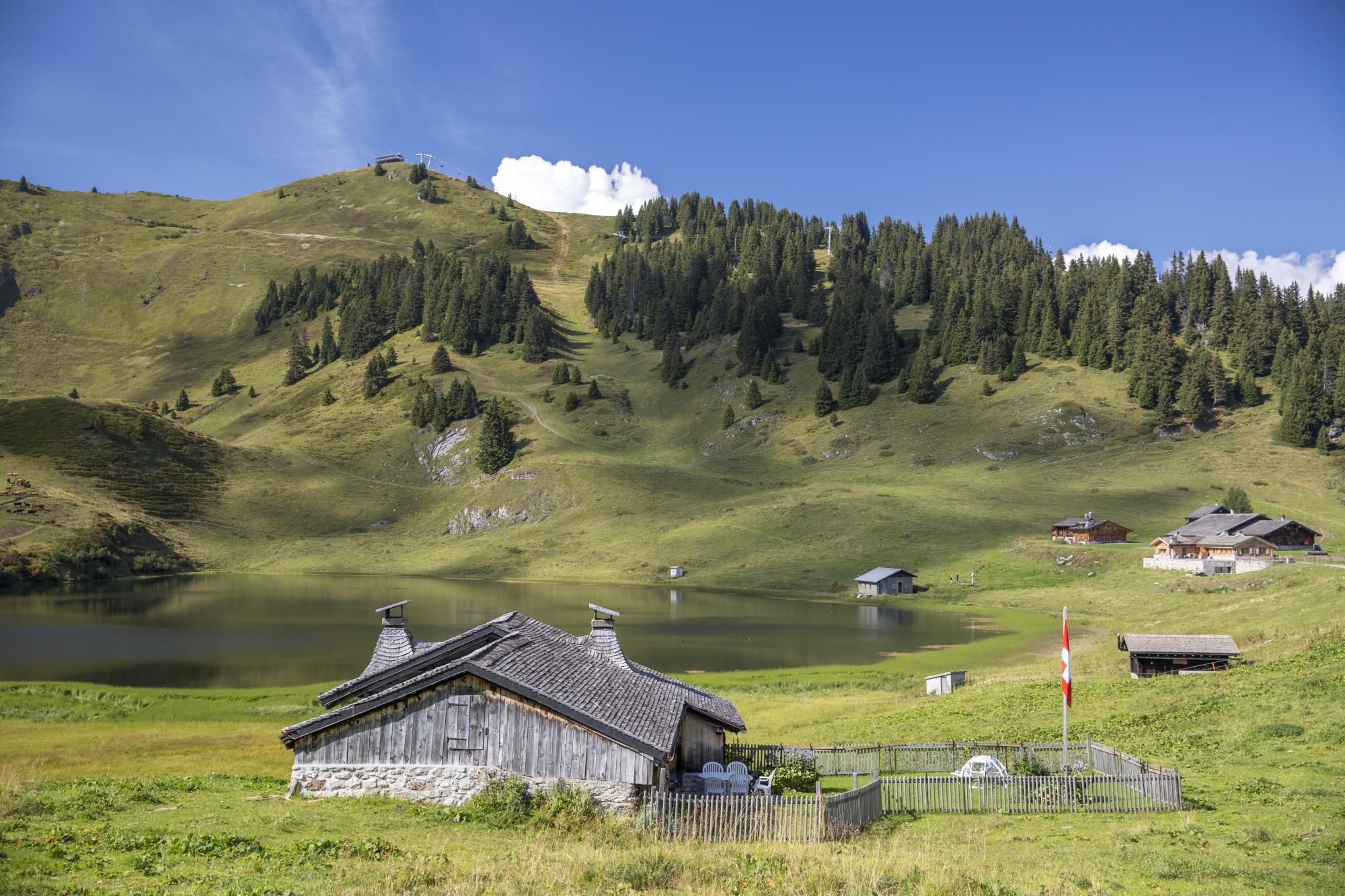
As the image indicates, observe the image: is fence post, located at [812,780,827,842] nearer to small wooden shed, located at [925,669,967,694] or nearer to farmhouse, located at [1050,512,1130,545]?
small wooden shed, located at [925,669,967,694]

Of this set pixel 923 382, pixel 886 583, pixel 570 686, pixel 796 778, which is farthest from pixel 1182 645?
pixel 923 382

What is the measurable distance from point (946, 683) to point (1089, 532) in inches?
3069

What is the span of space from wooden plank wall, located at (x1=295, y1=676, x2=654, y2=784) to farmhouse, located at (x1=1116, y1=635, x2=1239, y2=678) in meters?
33.5

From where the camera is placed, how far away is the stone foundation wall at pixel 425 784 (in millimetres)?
22000

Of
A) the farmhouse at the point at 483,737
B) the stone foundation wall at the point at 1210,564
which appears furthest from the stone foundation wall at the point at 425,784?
the stone foundation wall at the point at 1210,564

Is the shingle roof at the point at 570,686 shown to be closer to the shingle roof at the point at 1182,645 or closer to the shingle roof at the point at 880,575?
the shingle roof at the point at 1182,645

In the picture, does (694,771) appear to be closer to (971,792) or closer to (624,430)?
(971,792)

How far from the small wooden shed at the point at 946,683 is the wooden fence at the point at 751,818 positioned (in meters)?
30.6

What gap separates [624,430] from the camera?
18950 cm

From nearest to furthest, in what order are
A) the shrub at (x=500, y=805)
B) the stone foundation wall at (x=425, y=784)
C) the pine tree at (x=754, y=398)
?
the shrub at (x=500, y=805) < the stone foundation wall at (x=425, y=784) < the pine tree at (x=754, y=398)

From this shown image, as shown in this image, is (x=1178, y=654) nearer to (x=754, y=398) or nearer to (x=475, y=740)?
(x=475, y=740)

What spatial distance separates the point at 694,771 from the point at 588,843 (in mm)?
10565

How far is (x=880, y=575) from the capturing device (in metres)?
107

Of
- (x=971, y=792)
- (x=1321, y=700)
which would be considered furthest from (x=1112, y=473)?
(x=971, y=792)
